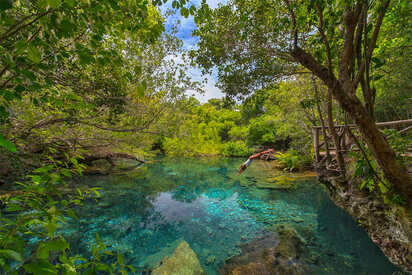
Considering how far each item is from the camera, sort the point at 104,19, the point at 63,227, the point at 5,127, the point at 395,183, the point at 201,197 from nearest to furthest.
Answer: the point at 104,19 → the point at 395,183 → the point at 5,127 → the point at 63,227 → the point at 201,197

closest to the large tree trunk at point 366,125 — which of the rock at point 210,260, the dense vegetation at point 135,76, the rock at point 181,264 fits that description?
the dense vegetation at point 135,76

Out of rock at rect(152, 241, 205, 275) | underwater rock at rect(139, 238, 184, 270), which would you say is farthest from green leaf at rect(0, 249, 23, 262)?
underwater rock at rect(139, 238, 184, 270)

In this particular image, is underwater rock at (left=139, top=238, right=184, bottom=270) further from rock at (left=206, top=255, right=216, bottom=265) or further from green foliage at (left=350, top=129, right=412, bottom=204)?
green foliage at (left=350, top=129, right=412, bottom=204)

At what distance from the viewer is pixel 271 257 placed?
3.65 metres

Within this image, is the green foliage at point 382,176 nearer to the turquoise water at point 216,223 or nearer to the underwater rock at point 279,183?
the turquoise water at point 216,223

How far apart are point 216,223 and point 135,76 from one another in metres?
4.94

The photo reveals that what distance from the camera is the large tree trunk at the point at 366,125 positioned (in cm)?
246

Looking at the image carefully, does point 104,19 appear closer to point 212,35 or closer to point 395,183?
point 212,35

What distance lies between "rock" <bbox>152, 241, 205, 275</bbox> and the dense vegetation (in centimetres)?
102

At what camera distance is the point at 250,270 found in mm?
3326

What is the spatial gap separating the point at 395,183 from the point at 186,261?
417 cm

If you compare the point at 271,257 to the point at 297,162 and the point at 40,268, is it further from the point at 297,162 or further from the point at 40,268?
the point at 297,162

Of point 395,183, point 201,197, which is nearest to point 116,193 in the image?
point 201,197

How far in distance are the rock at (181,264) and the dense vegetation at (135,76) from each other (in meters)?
1.02
